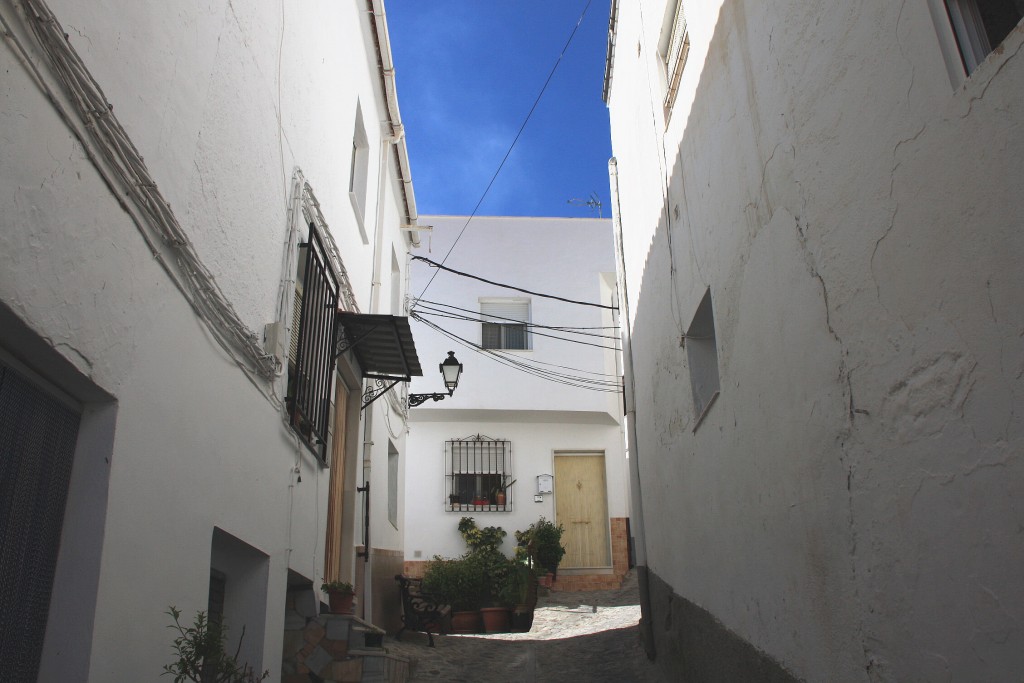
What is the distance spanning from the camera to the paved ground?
775 centimetres

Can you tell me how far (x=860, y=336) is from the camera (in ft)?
10.2

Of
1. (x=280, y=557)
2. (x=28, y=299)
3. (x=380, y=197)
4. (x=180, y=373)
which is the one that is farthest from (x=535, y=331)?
(x=28, y=299)

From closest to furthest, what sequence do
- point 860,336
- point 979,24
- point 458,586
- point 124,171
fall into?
1. point 979,24
2. point 860,336
3. point 124,171
4. point 458,586

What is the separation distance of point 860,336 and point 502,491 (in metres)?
14.0

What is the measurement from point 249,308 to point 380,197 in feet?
17.8

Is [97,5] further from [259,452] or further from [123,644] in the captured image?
[259,452]

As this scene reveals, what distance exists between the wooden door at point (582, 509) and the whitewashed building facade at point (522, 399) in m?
0.02

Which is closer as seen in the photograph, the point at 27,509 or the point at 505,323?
the point at 27,509

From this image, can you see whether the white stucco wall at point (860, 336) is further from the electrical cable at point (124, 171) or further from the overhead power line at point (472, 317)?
the overhead power line at point (472, 317)

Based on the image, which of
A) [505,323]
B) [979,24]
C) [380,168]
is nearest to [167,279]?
[979,24]

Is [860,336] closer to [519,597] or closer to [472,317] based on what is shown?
[519,597]

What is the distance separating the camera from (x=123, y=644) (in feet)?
10.6

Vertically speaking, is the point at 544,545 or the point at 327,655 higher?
the point at 544,545

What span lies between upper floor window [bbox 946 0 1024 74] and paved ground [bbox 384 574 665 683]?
5641 millimetres
